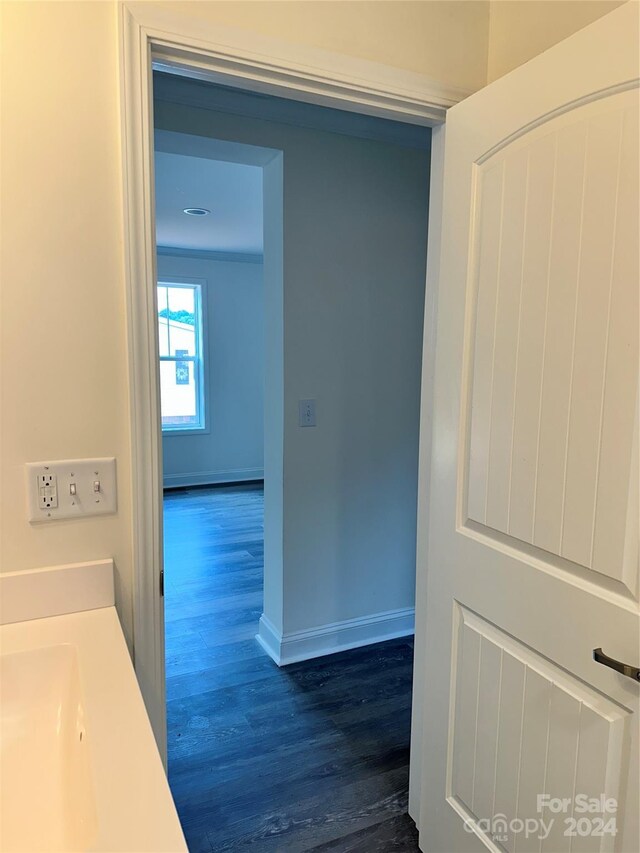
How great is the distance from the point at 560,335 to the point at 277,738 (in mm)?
1820

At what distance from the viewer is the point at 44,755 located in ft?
3.03

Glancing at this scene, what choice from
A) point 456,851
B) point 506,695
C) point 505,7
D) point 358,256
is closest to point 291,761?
point 456,851

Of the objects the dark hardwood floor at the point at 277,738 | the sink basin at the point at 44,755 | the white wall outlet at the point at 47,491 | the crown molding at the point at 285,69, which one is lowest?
the dark hardwood floor at the point at 277,738

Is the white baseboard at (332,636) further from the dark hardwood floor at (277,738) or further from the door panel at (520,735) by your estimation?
the door panel at (520,735)

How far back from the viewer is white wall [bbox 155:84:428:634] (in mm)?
2441

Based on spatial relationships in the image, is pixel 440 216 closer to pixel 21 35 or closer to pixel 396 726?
pixel 21 35

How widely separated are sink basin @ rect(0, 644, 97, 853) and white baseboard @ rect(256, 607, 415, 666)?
5.69ft

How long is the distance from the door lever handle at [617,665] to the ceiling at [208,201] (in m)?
2.37

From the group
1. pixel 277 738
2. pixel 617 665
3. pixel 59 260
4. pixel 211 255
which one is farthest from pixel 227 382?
pixel 617 665

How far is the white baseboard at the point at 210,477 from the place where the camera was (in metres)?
6.01

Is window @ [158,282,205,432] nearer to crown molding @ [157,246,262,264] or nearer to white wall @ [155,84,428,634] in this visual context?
crown molding @ [157,246,262,264]

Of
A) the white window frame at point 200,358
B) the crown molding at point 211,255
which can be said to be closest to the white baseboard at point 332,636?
the white window frame at point 200,358

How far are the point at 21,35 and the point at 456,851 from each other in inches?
81.2

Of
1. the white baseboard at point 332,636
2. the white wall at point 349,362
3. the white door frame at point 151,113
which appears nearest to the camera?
the white door frame at point 151,113
